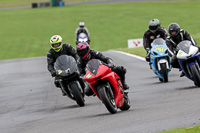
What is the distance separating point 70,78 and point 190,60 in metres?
2.85

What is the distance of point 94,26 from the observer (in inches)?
2079

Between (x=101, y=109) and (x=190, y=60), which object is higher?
(x=190, y=60)

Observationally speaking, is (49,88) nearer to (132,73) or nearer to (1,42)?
(132,73)

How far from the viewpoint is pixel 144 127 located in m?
7.20

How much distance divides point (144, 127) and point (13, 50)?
33.8 metres

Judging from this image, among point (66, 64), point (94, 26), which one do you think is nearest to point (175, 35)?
point (66, 64)

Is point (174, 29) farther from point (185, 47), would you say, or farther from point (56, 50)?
point (56, 50)

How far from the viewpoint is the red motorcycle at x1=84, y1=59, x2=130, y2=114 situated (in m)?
9.07

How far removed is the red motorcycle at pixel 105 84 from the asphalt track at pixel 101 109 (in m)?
0.24

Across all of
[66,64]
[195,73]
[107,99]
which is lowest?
[195,73]

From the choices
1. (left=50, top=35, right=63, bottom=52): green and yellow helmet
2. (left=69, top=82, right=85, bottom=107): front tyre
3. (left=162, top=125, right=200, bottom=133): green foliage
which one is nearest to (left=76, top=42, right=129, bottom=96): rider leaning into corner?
(left=69, top=82, right=85, bottom=107): front tyre

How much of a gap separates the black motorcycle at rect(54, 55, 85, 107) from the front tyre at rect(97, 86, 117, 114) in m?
2.27

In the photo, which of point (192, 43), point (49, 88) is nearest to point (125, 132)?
point (192, 43)

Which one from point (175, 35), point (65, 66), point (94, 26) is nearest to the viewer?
point (65, 66)
